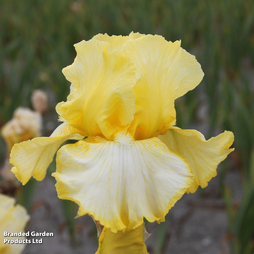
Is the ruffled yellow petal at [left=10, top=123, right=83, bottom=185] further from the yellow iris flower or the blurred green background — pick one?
the blurred green background

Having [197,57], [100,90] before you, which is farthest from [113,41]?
[197,57]

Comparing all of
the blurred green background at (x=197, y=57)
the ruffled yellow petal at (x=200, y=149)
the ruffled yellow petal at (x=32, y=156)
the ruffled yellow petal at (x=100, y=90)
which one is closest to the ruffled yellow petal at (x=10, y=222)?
the ruffled yellow petal at (x=32, y=156)

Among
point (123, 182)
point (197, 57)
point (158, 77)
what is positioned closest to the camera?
point (123, 182)

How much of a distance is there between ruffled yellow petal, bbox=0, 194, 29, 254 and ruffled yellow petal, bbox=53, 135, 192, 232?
0.14m

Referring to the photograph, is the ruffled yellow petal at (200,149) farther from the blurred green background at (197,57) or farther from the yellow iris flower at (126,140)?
the blurred green background at (197,57)

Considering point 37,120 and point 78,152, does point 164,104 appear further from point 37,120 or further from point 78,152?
point 37,120

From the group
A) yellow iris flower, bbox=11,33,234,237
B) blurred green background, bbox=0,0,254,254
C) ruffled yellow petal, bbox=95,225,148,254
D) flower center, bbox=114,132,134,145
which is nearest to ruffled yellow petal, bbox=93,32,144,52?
yellow iris flower, bbox=11,33,234,237

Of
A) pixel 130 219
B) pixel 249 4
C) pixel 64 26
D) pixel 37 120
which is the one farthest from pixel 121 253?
pixel 249 4

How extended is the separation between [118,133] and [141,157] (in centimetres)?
9

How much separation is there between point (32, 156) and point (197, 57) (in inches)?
73.6

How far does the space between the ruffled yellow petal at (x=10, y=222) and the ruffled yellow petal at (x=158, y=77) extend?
0.24 m

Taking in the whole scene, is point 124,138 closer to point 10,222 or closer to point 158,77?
point 158,77

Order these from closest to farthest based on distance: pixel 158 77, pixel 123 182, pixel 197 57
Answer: pixel 123 182
pixel 158 77
pixel 197 57

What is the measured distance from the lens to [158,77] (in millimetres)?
540
